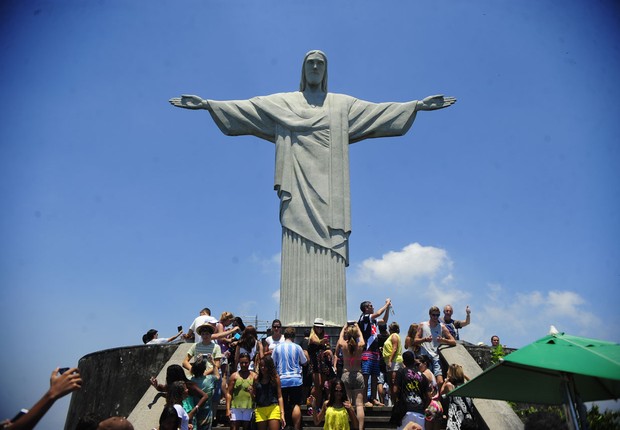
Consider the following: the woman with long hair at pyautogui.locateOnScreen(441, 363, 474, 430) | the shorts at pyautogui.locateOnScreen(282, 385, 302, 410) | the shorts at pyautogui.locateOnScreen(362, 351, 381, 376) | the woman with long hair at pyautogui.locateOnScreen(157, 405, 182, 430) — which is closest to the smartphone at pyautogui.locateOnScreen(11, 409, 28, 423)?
the woman with long hair at pyautogui.locateOnScreen(157, 405, 182, 430)

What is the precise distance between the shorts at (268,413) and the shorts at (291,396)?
1.17 ft

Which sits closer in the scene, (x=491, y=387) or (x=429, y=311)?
(x=491, y=387)

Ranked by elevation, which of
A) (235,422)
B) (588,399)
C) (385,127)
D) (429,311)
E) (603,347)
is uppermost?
(385,127)

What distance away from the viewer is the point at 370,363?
8.40m

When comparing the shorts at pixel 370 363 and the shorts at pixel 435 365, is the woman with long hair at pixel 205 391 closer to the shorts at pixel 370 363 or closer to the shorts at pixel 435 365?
the shorts at pixel 370 363

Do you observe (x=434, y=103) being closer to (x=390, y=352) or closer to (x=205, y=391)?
(x=390, y=352)

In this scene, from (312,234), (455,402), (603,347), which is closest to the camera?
(603,347)

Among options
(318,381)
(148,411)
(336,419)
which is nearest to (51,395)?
(336,419)

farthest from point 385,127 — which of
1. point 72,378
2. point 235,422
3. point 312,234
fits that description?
point 72,378

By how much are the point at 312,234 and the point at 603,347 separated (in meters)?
8.39

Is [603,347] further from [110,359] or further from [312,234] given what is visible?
[312,234]

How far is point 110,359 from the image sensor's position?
9328mm

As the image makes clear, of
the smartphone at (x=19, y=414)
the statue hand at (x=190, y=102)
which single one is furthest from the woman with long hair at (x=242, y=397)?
the statue hand at (x=190, y=102)

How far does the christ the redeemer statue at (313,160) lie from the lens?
1232 centimetres
